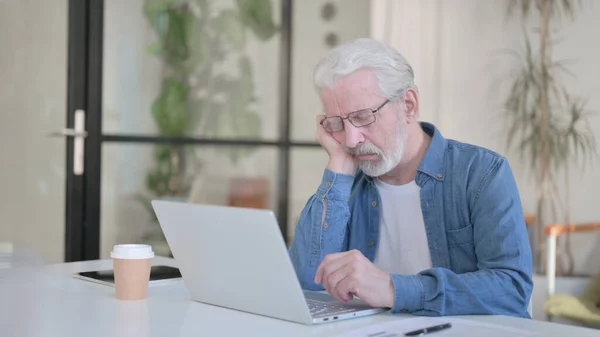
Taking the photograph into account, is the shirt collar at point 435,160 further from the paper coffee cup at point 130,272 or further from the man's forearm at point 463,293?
the paper coffee cup at point 130,272

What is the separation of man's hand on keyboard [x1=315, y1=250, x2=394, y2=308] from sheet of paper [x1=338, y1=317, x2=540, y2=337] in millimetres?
68

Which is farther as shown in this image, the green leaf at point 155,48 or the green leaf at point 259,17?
the green leaf at point 259,17

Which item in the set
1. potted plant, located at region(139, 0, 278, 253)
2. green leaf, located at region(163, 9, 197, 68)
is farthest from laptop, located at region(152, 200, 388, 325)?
green leaf, located at region(163, 9, 197, 68)

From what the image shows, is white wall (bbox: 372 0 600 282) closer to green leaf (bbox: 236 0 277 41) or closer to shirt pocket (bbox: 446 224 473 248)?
green leaf (bbox: 236 0 277 41)

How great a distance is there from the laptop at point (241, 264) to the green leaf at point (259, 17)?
116 inches

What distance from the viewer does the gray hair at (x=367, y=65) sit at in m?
1.80

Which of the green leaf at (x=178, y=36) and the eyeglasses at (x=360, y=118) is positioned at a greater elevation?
the green leaf at (x=178, y=36)

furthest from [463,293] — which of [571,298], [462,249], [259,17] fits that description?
[259,17]

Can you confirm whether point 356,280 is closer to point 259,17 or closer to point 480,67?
point 259,17

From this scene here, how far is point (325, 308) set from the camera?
4.79 ft

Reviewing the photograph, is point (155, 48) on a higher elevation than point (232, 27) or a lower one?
lower

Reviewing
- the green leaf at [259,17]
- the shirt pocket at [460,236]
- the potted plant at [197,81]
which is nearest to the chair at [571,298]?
the potted plant at [197,81]

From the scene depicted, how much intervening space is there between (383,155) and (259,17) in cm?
271

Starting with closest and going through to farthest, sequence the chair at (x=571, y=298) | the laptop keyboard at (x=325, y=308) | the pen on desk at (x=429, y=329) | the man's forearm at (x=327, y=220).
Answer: the pen on desk at (x=429, y=329)
the laptop keyboard at (x=325, y=308)
the man's forearm at (x=327, y=220)
the chair at (x=571, y=298)
